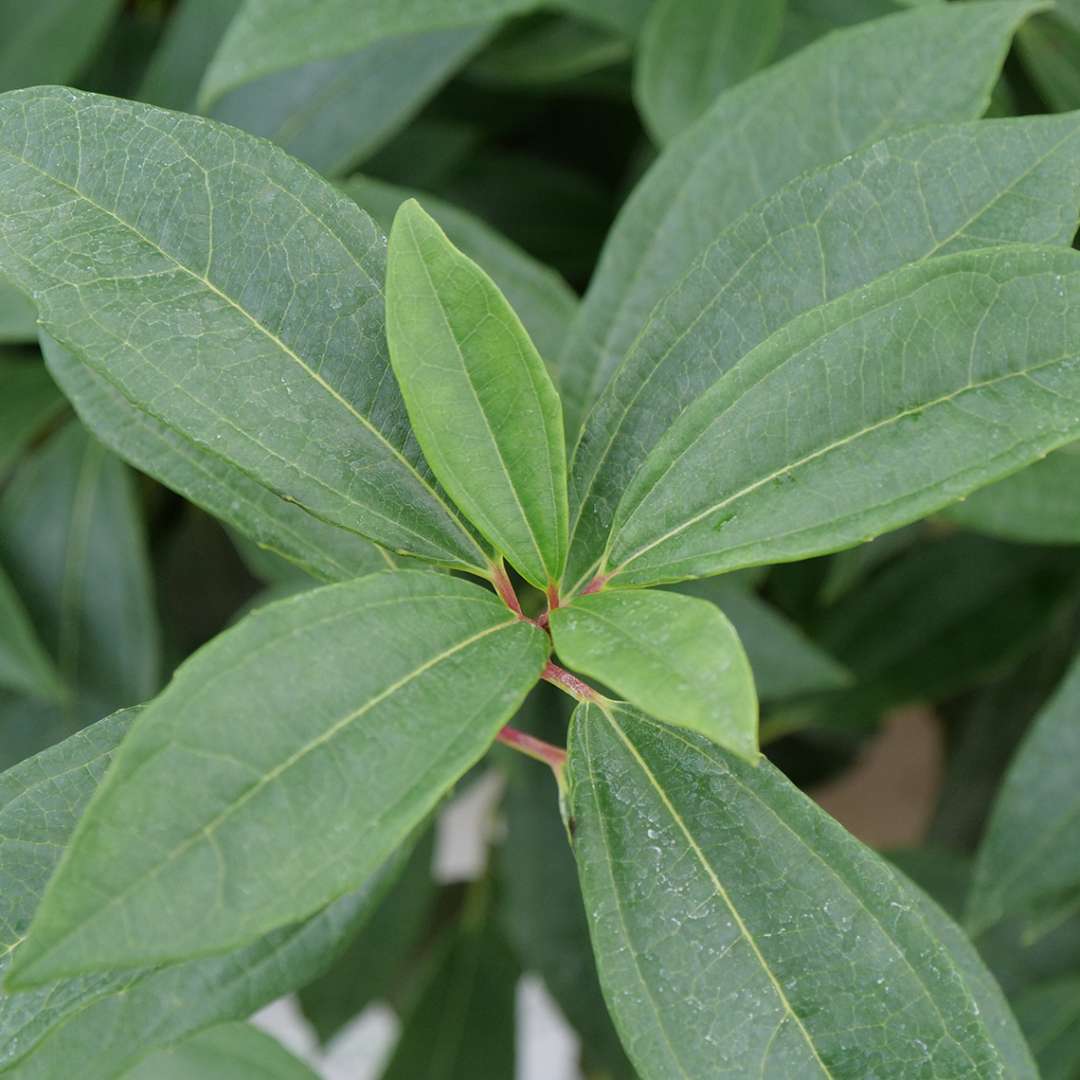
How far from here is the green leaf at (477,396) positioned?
0.43 m

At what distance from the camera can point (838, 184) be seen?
1.69ft

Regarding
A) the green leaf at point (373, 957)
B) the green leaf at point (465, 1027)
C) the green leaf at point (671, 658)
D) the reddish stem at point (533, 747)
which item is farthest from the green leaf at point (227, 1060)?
the green leaf at point (465, 1027)

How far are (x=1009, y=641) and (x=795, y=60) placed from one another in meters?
0.66

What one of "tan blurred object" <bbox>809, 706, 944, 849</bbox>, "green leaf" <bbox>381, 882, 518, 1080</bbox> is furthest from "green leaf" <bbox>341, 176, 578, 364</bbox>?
"tan blurred object" <bbox>809, 706, 944, 849</bbox>

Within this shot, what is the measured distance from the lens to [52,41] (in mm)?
995

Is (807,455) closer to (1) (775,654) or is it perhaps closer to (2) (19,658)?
(1) (775,654)

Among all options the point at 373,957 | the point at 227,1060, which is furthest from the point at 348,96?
the point at 373,957

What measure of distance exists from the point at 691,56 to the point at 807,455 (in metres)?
0.49

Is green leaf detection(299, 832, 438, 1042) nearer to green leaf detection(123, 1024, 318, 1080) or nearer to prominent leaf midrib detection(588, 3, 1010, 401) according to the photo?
green leaf detection(123, 1024, 318, 1080)

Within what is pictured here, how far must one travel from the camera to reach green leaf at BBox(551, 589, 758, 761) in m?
0.36

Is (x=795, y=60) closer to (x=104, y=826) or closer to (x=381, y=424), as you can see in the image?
(x=381, y=424)

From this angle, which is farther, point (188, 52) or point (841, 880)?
point (188, 52)

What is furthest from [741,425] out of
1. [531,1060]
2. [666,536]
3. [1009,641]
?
[531,1060]

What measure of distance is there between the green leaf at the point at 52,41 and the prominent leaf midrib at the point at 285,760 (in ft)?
2.40
